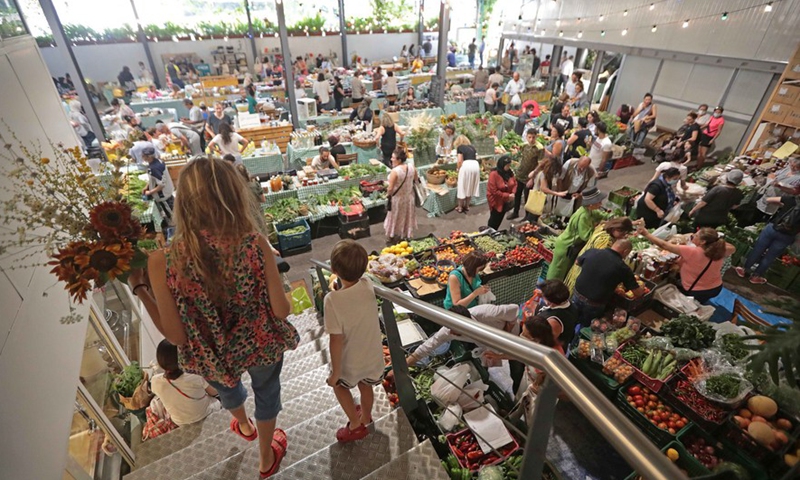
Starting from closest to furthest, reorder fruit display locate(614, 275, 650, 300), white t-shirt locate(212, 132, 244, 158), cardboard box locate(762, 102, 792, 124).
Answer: fruit display locate(614, 275, 650, 300) → white t-shirt locate(212, 132, 244, 158) → cardboard box locate(762, 102, 792, 124)

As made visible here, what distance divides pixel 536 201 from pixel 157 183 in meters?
6.77

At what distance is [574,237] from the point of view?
5.00 metres

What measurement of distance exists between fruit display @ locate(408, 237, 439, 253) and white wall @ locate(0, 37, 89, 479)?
4.11 meters

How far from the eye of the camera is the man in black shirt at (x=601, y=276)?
13.7ft

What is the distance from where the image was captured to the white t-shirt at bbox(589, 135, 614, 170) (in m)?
8.25

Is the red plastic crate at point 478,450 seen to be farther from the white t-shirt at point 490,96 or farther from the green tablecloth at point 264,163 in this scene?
the white t-shirt at point 490,96

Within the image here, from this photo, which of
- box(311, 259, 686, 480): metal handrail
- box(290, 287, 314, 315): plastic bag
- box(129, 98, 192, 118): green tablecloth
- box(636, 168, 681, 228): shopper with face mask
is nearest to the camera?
box(311, 259, 686, 480): metal handrail

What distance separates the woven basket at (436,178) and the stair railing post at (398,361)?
636cm

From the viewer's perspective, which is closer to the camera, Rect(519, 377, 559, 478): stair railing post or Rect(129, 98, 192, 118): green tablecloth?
Rect(519, 377, 559, 478): stair railing post

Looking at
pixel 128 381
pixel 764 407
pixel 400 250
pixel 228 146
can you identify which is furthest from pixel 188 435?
pixel 228 146

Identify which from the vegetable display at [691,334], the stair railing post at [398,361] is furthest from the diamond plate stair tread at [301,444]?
the vegetable display at [691,334]

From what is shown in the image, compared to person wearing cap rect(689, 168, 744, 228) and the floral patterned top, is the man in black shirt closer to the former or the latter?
person wearing cap rect(689, 168, 744, 228)

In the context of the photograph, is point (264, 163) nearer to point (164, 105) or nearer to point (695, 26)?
point (164, 105)

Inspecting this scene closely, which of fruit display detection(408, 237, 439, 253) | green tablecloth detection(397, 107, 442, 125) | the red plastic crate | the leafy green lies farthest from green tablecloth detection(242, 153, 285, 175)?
the red plastic crate
